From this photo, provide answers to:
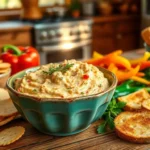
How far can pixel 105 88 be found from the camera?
1025 millimetres

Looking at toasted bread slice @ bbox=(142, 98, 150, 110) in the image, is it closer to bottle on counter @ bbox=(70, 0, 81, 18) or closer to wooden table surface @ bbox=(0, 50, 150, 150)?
wooden table surface @ bbox=(0, 50, 150, 150)

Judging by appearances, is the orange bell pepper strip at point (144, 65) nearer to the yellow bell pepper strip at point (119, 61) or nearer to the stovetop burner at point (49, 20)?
the yellow bell pepper strip at point (119, 61)

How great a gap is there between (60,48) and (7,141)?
2.73 m

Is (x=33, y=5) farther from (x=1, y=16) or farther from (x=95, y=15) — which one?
(x=95, y=15)

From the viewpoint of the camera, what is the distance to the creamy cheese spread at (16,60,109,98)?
0.95 meters

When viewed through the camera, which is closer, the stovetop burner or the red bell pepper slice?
the red bell pepper slice

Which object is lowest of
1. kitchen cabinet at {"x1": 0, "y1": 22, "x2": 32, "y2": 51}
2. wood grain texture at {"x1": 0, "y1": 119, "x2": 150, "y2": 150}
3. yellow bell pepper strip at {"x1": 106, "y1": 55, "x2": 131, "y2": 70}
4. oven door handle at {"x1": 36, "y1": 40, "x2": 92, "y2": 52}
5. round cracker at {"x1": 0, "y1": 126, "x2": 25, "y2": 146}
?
oven door handle at {"x1": 36, "y1": 40, "x2": 92, "y2": 52}

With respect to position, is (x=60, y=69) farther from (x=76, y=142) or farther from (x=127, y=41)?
(x=127, y=41)

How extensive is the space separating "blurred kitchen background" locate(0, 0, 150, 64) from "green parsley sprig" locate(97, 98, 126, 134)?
2.48 metres

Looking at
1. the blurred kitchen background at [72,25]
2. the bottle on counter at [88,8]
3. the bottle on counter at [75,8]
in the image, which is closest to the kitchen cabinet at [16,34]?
the blurred kitchen background at [72,25]

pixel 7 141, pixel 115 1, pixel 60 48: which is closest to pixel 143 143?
pixel 7 141

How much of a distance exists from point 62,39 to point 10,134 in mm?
2720

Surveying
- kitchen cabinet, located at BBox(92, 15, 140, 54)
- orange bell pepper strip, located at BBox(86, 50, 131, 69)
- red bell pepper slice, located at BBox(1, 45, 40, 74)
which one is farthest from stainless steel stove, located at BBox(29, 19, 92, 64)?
orange bell pepper strip, located at BBox(86, 50, 131, 69)

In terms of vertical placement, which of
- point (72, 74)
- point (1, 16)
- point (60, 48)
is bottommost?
point (60, 48)
